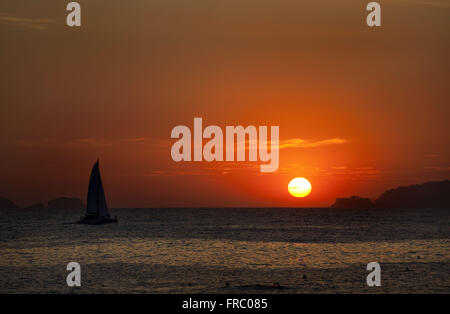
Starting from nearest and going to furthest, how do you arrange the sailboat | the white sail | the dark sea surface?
the dark sea surface, the white sail, the sailboat

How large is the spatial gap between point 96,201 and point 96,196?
244cm

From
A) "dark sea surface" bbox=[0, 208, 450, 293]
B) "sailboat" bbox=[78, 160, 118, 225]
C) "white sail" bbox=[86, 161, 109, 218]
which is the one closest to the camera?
"dark sea surface" bbox=[0, 208, 450, 293]

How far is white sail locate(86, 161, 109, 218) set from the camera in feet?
363

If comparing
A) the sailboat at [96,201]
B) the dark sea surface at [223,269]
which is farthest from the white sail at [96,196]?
the dark sea surface at [223,269]

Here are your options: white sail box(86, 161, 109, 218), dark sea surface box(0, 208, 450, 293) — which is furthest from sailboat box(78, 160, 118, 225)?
dark sea surface box(0, 208, 450, 293)

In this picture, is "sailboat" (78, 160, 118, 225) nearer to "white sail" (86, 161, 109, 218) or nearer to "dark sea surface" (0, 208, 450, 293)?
"white sail" (86, 161, 109, 218)

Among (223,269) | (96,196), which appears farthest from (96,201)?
(223,269)

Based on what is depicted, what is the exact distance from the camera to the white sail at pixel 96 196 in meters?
111

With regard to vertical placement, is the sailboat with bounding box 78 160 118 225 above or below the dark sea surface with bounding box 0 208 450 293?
above

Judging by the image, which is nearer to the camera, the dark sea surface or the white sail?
the dark sea surface

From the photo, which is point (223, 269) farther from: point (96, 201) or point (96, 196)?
point (96, 201)

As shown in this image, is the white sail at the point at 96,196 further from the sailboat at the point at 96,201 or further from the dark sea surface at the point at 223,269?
the dark sea surface at the point at 223,269

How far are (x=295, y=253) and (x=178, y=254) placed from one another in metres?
16.2
